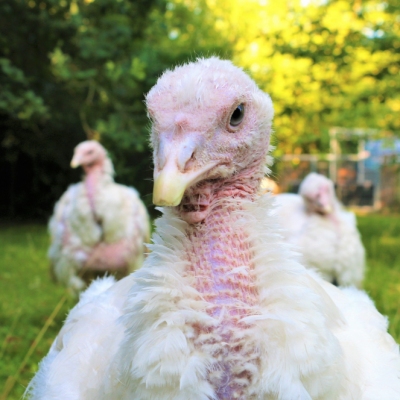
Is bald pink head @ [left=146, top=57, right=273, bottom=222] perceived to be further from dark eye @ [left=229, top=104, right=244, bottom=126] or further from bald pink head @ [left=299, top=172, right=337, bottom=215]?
bald pink head @ [left=299, top=172, right=337, bottom=215]

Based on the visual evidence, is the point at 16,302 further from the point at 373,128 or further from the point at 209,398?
the point at 373,128

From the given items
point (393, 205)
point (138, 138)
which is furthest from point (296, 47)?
point (393, 205)

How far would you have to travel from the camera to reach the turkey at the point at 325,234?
583 cm

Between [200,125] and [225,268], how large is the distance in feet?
1.51

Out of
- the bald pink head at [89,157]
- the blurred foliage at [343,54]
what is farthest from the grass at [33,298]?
the blurred foliage at [343,54]

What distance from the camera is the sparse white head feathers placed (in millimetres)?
1591

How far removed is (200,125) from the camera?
1.65 m

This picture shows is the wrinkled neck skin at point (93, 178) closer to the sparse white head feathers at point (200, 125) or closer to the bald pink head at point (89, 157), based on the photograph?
the bald pink head at point (89, 157)

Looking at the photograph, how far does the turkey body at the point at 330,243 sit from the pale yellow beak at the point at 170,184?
4.13 m

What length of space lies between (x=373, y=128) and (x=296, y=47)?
3.28 meters

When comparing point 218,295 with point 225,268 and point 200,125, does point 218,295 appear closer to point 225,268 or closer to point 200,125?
point 225,268

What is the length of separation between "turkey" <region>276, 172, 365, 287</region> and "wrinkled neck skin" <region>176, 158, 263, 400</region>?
386 centimetres

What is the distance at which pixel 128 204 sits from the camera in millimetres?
6359

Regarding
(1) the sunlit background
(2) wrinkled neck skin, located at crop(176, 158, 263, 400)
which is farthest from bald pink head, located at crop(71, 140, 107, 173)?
(2) wrinkled neck skin, located at crop(176, 158, 263, 400)
